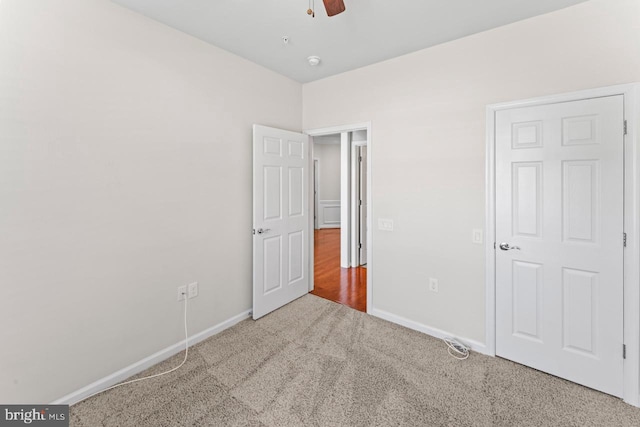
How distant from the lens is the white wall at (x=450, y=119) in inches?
74.4

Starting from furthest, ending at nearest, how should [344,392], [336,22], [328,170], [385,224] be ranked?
[328,170]
[385,224]
[336,22]
[344,392]

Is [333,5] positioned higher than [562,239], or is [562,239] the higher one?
[333,5]

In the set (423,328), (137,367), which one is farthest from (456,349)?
(137,367)

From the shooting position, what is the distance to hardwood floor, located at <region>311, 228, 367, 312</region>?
3.43 meters

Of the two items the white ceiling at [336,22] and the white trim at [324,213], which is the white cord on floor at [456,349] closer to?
the white ceiling at [336,22]

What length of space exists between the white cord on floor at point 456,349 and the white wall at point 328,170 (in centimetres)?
672

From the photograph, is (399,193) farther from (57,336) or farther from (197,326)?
(57,336)

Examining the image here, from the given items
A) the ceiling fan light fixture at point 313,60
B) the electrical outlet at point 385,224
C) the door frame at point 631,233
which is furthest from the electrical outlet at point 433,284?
the ceiling fan light fixture at point 313,60

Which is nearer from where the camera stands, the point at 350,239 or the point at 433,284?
the point at 433,284

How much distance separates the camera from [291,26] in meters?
2.20

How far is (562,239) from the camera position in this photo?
2004mm

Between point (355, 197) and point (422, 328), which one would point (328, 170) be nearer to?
point (355, 197)

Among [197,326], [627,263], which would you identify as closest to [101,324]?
[197,326]

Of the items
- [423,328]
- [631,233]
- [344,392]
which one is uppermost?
[631,233]
